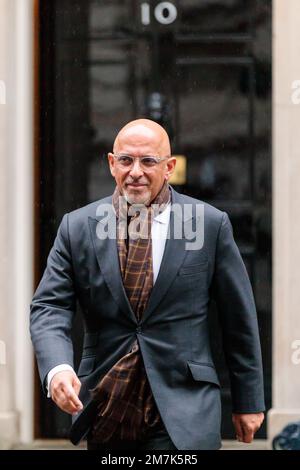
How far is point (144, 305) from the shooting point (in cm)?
405

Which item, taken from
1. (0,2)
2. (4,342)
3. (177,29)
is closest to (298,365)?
(4,342)

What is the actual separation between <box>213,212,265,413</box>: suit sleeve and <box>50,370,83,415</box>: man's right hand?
2.14 feet

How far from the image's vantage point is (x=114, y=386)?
13.1 ft

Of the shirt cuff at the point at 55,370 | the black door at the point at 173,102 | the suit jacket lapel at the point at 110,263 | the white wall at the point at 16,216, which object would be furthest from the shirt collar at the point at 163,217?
the black door at the point at 173,102

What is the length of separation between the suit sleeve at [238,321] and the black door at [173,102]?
3120mm

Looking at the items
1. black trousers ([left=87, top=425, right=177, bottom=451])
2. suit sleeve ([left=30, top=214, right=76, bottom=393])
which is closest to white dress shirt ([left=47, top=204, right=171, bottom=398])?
suit sleeve ([left=30, top=214, right=76, bottom=393])

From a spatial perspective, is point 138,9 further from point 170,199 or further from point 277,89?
point 170,199

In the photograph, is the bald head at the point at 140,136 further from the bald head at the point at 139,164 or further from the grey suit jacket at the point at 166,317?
the grey suit jacket at the point at 166,317

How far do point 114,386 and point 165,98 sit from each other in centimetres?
375

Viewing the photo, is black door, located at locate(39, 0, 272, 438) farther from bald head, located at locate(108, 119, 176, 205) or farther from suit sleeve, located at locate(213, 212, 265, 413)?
bald head, located at locate(108, 119, 176, 205)

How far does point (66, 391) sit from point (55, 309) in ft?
1.30

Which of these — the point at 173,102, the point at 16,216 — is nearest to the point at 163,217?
the point at 16,216

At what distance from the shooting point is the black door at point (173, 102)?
290 inches

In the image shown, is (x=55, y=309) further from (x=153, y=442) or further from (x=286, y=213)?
(x=286, y=213)
